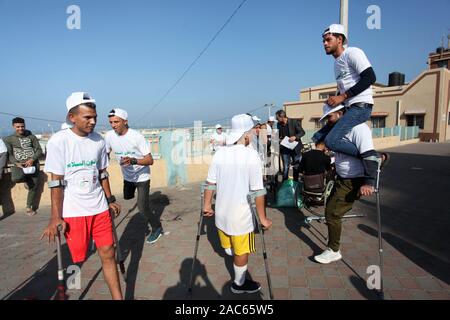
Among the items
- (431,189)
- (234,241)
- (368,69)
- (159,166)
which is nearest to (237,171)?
(234,241)

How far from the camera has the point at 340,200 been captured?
312 centimetres

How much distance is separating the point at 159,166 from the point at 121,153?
4.16 metres

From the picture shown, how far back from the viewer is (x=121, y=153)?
13.5 feet

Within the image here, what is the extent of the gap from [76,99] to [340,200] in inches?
115

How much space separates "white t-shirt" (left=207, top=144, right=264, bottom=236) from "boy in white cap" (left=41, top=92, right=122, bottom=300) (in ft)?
3.70

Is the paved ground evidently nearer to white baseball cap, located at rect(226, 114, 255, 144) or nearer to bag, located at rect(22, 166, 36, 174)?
bag, located at rect(22, 166, 36, 174)

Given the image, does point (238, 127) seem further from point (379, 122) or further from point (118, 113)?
point (379, 122)

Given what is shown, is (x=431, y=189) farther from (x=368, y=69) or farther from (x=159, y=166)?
(x=159, y=166)

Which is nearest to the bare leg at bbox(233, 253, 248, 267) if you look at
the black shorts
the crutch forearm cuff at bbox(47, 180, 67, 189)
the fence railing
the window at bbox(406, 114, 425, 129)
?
the crutch forearm cuff at bbox(47, 180, 67, 189)

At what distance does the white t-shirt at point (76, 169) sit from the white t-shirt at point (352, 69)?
105 inches

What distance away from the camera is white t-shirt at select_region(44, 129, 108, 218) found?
2.25 metres

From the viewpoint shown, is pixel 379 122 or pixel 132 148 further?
pixel 379 122

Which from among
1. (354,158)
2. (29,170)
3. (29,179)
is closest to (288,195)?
(354,158)

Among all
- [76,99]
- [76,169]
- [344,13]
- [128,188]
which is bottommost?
[128,188]
